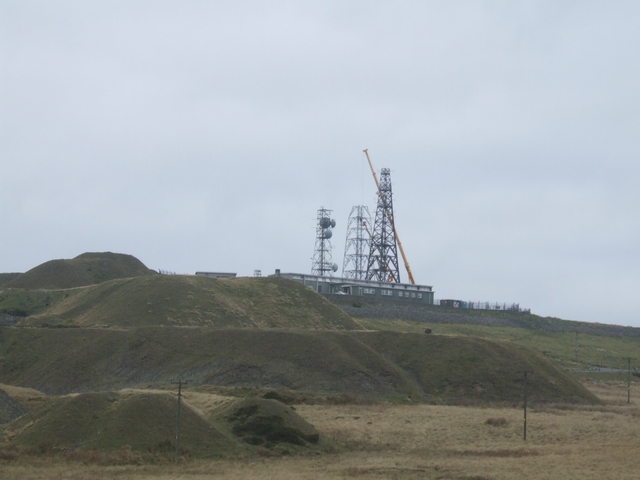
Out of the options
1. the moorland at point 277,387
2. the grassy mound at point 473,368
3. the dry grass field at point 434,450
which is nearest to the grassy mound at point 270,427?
the moorland at point 277,387

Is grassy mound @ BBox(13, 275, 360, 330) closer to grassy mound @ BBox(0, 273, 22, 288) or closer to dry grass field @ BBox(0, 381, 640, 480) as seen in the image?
grassy mound @ BBox(0, 273, 22, 288)

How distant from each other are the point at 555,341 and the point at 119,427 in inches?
3534

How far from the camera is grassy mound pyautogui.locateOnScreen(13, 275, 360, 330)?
90.8 meters

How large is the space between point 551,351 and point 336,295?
33565 mm

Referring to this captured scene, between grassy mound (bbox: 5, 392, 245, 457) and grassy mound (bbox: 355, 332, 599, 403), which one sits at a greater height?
grassy mound (bbox: 355, 332, 599, 403)

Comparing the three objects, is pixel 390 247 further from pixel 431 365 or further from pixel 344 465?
pixel 344 465

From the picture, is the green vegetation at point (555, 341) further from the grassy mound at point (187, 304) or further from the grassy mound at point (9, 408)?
the grassy mound at point (9, 408)

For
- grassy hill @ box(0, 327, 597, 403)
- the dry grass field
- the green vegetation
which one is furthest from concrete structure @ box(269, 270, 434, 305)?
the dry grass field

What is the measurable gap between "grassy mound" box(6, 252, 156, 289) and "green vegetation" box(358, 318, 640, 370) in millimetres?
41233

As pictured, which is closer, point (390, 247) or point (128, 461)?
point (128, 461)

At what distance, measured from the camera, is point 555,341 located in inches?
4850

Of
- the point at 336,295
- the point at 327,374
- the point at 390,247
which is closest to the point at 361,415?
the point at 327,374

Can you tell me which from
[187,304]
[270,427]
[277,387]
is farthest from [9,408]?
[187,304]

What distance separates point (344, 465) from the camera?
44812 mm
